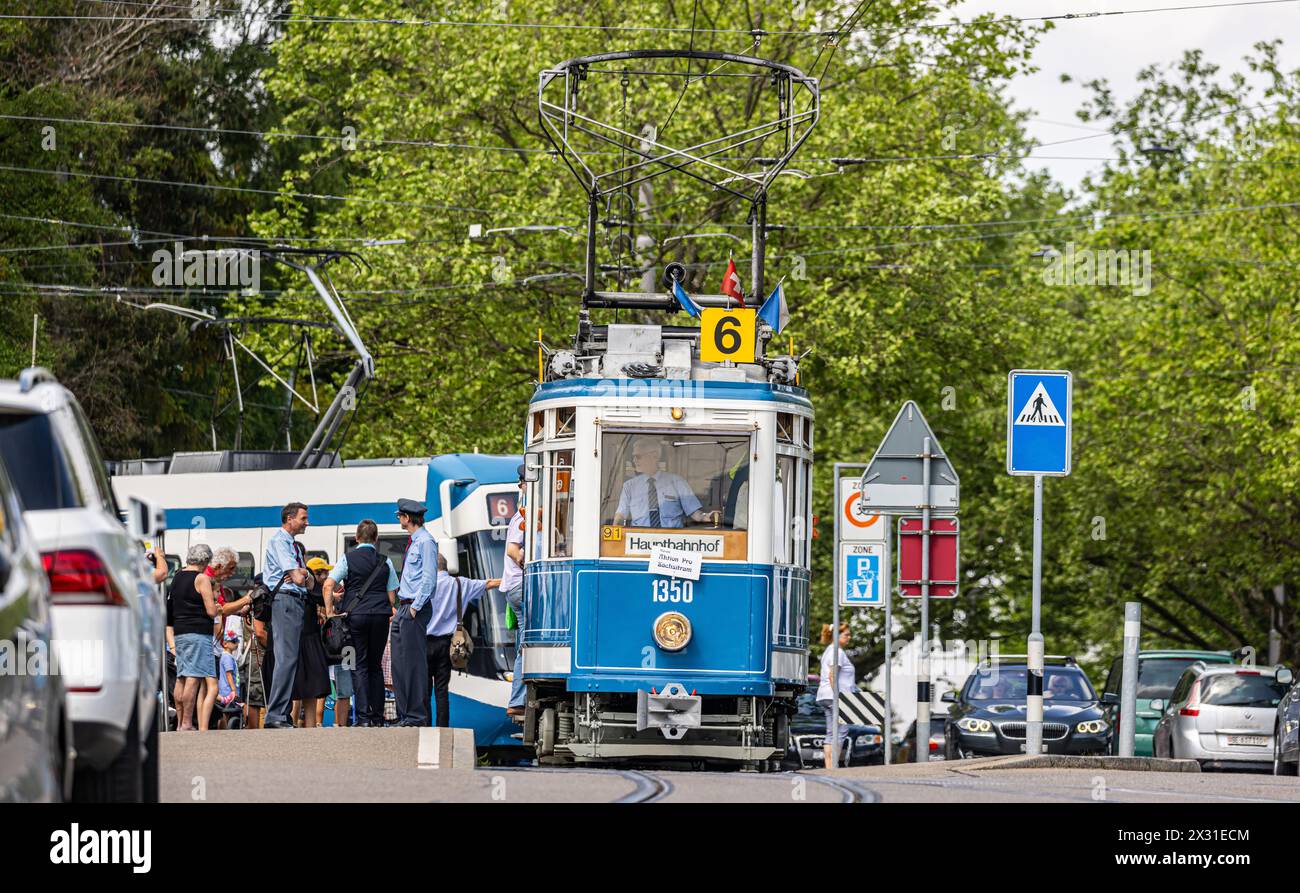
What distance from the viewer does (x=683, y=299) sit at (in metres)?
20.1

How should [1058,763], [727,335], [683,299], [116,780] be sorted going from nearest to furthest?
1. [116,780]
2. [1058,763]
3. [727,335]
4. [683,299]

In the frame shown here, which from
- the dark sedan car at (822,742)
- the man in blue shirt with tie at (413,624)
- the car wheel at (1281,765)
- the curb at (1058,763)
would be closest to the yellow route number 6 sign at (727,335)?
the man in blue shirt with tie at (413,624)

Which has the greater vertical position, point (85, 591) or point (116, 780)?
point (85, 591)

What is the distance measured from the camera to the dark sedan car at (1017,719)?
28.2 metres

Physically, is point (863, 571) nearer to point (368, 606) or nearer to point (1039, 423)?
point (1039, 423)

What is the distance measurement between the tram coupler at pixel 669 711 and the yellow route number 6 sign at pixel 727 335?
8.84 feet

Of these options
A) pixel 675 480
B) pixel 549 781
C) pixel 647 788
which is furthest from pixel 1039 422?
pixel 549 781

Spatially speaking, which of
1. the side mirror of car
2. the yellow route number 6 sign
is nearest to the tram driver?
the yellow route number 6 sign

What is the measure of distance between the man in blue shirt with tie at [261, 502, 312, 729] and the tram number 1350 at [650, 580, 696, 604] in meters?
3.78

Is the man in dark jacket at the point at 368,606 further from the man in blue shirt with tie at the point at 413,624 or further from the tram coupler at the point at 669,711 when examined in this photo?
the tram coupler at the point at 669,711

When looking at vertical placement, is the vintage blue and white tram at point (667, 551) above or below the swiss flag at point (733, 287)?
below

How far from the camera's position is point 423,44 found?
130ft

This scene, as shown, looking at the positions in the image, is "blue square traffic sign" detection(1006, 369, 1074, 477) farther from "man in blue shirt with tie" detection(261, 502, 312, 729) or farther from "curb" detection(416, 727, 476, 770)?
"man in blue shirt with tie" detection(261, 502, 312, 729)

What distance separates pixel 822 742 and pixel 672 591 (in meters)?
13.8
